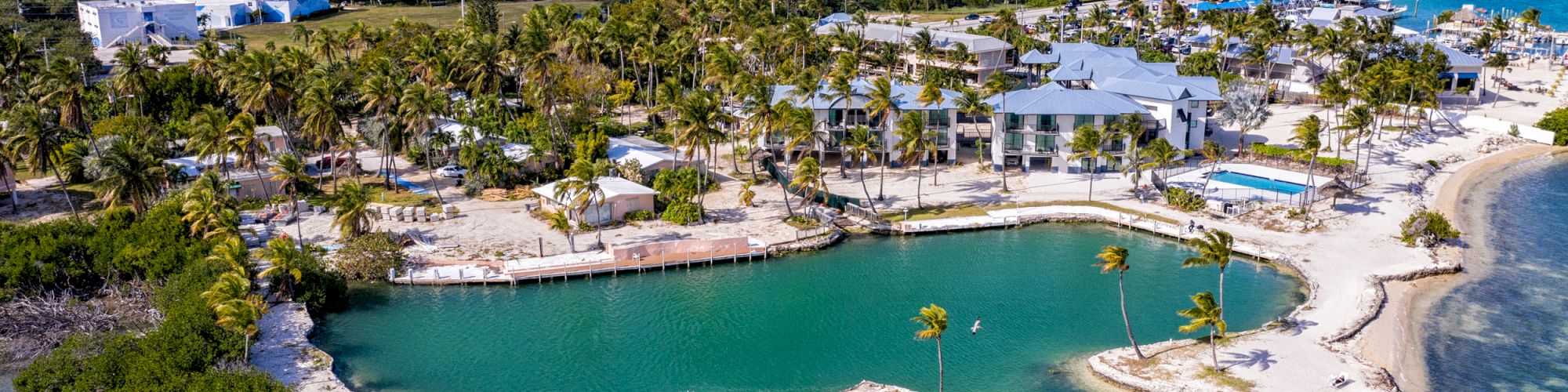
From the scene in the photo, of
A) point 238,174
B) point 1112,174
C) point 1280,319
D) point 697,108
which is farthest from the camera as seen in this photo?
point 1112,174

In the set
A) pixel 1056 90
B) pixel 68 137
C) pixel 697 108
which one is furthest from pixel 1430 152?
pixel 68 137

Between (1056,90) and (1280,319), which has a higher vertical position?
(1056,90)

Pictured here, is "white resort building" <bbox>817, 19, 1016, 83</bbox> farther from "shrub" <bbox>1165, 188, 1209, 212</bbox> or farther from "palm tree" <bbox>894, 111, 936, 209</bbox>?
"shrub" <bbox>1165, 188, 1209, 212</bbox>

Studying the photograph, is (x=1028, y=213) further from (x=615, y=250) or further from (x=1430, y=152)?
(x=1430, y=152)

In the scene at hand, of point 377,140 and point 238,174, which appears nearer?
point 238,174

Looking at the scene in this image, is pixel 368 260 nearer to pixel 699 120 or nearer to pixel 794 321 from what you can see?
pixel 699 120

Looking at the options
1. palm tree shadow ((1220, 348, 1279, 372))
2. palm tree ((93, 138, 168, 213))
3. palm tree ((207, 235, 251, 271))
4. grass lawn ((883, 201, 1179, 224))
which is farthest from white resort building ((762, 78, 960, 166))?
palm tree ((93, 138, 168, 213))
